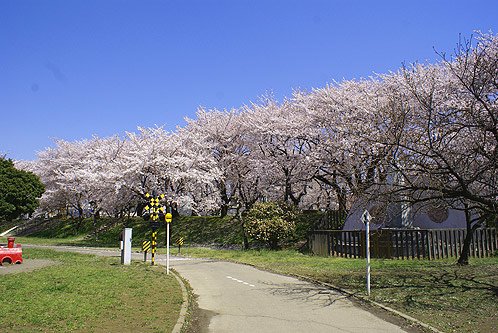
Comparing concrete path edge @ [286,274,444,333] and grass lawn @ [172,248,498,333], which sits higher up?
grass lawn @ [172,248,498,333]

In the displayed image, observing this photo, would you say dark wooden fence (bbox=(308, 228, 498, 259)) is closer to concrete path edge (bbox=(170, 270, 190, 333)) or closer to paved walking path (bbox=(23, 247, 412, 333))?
paved walking path (bbox=(23, 247, 412, 333))

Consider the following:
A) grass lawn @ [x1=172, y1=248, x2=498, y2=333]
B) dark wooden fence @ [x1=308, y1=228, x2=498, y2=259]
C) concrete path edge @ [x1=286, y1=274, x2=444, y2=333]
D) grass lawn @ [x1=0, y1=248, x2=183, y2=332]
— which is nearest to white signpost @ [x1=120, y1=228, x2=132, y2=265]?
grass lawn @ [x1=0, y1=248, x2=183, y2=332]

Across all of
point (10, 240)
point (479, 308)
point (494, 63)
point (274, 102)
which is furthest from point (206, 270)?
point (274, 102)

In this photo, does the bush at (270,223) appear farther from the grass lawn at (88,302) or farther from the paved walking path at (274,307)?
the grass lawn at (88,302)

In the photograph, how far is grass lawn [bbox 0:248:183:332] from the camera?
24.4 feet

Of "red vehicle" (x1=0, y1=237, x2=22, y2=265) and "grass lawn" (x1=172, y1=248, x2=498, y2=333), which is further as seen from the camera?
"red vehicle" (x1=0, y1=237, x2=22, y2=265)

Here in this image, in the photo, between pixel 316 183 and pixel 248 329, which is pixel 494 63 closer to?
pixel 248 329

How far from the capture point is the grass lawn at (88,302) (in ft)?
24.4

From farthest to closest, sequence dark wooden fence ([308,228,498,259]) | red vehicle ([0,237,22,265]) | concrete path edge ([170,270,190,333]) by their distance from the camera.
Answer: red vehicle ([0,237,22,265]) < dark wooden fence ([308,228,498,259]) < concrete path edge ([170,270,190,333])

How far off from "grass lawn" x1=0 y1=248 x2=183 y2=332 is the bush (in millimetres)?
9170

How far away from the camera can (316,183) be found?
31109 mm

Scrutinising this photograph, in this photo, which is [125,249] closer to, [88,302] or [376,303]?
[88,302]

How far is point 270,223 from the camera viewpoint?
23.1 meters

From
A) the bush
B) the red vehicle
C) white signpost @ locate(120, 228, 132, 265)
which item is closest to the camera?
the red vehicle
